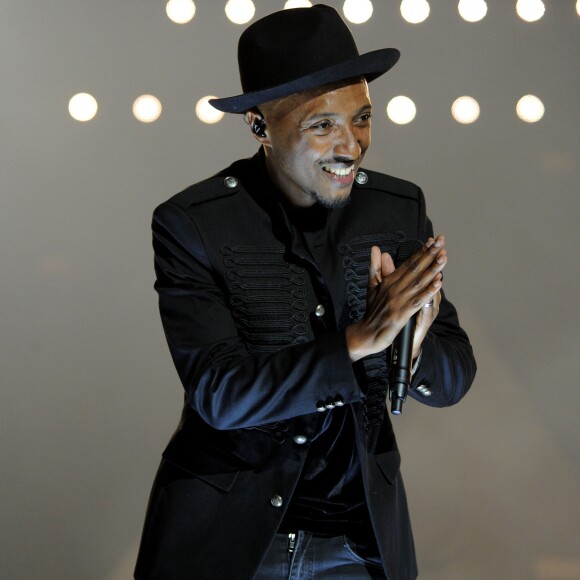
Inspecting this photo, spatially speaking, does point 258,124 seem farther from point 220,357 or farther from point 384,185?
point 220,357

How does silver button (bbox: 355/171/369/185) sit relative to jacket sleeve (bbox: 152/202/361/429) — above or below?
above

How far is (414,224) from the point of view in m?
2.04

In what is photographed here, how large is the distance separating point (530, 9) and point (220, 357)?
86.6 inches

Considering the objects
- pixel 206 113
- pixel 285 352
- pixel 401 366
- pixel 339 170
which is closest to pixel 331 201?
pixel 339 170

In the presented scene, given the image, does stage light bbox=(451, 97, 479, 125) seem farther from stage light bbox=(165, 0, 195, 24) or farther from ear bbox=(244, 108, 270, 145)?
ear bbox=(244, 108, 270, 145)

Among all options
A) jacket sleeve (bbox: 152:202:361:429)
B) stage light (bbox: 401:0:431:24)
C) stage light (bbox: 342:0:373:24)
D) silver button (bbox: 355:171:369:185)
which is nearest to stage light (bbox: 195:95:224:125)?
stage light (bbox: 342:0:373:24)

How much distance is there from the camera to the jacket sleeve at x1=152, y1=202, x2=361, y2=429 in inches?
67.3

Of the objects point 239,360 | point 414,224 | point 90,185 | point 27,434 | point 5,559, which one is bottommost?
point 5,559

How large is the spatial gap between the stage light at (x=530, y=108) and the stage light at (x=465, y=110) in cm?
15

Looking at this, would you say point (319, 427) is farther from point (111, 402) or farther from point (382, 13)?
point (382, 13)

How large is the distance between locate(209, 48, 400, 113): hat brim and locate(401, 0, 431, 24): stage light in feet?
5.41

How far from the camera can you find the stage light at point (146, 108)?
3.51m

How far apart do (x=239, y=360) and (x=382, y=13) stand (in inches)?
Result: 88.1

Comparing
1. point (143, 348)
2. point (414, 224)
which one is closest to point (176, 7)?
point (143, 348)
